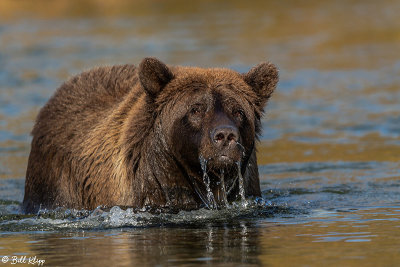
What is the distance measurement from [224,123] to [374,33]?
74.6 feet

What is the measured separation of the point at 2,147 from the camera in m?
16.2

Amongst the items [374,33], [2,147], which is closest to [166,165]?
[2,147]

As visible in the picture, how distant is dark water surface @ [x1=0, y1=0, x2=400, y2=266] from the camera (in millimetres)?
7707

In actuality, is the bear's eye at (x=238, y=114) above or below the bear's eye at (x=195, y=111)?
below

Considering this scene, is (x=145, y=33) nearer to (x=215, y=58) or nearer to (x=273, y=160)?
(x=215, y=58)

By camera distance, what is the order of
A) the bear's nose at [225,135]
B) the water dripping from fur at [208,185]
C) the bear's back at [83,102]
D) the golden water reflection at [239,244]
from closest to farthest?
1. the golden water reflection at [239,244]
2. the bear's nose at [225,135]
3. the water dripping from fur at [208,185]
4. the bear's back at [83,102]

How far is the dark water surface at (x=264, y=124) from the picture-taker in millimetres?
7707

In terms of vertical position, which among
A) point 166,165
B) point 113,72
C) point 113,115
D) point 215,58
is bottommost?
point 166,165

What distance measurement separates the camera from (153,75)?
8867 mm
